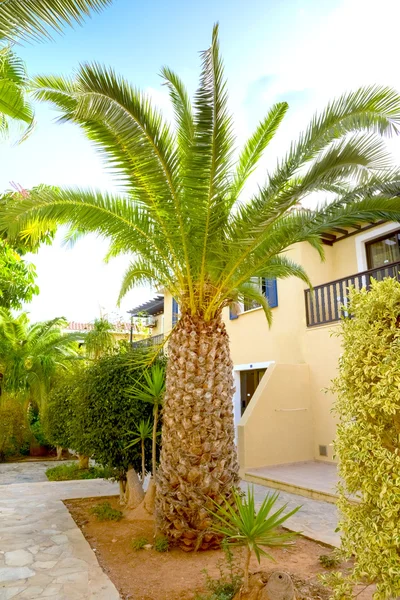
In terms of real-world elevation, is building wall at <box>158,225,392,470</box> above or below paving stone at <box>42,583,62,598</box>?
above

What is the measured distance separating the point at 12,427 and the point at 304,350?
47.6ft

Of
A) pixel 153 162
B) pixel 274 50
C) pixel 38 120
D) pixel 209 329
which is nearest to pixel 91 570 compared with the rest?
pixel 209 329

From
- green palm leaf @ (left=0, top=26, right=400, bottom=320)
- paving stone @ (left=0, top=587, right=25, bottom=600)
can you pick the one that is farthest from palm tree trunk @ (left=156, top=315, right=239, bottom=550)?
paving stone @ (left=0, top=587, right=25, bottom=600)

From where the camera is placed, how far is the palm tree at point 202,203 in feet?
17.9

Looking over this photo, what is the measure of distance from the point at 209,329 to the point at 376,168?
344cm

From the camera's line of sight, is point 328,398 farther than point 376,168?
Yes

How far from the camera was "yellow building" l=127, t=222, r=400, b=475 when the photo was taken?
37.9 feet

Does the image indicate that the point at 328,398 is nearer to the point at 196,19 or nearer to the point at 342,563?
the point at 342,563

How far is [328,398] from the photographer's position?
11.8 meters

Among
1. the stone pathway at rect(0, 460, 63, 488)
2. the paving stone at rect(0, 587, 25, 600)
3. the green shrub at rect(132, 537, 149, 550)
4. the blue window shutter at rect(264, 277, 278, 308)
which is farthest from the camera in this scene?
the stone pathway at rect(0, 460, 63, 488)

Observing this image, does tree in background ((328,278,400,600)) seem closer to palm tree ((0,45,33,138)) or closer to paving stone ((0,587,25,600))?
paving stone ((0,587,25,600))

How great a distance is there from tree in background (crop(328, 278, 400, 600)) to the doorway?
11022mm

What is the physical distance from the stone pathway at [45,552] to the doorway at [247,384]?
6508mm

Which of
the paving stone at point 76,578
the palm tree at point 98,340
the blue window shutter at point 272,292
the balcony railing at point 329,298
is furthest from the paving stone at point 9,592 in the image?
the palm tree at point 98,340
